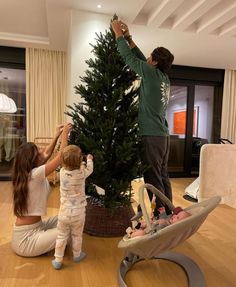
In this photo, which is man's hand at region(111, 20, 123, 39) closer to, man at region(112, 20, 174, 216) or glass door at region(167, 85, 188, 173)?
man at region(112, 20, 174, 216)

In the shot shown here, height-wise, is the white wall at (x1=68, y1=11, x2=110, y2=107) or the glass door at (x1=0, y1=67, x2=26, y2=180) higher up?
the white wall at (x1=68, y1=11, x2=110, y2=107)

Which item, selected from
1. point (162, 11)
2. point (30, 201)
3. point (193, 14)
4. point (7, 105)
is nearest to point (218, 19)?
point (193, 14)

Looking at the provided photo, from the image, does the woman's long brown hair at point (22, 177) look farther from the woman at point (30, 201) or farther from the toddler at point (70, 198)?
the toddler at point (70, 198)

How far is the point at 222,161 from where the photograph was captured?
11.3ft

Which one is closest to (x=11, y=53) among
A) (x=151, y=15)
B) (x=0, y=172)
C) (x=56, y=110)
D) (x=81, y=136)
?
(x=56, y=110)

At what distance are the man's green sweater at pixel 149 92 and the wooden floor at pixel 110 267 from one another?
39.9 inches

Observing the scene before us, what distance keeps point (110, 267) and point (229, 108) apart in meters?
4.74

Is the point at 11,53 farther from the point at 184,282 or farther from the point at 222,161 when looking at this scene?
the point at 184,282

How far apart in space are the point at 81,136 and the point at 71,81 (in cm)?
99

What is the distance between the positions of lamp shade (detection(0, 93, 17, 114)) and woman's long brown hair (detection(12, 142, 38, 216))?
9.81ft

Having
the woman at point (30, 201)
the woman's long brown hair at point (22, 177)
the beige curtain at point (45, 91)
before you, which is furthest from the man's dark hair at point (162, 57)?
the beige curtain at point (45, 91)

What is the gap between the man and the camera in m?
2.07

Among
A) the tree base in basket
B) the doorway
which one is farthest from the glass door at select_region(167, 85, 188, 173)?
the tree base in basket

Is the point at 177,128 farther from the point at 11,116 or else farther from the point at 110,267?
the point at 110,267
